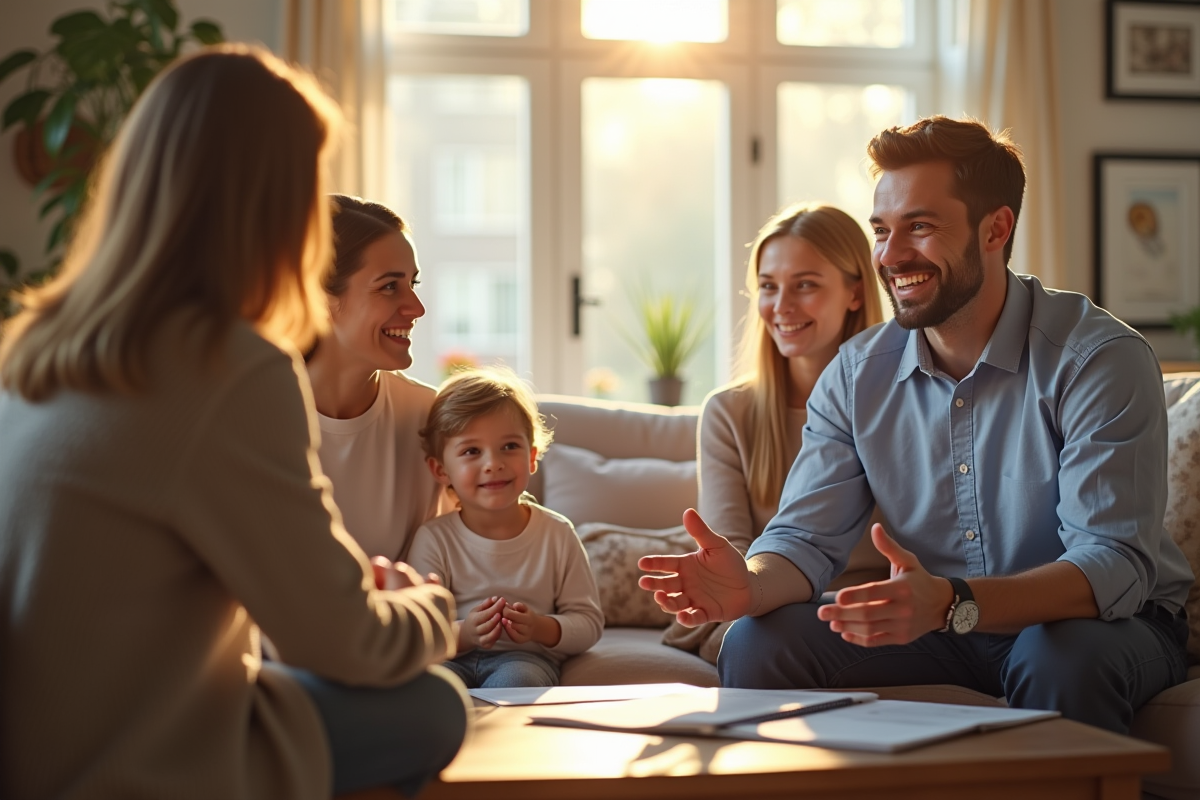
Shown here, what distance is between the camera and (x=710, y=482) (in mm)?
2639

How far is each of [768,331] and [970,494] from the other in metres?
0.75

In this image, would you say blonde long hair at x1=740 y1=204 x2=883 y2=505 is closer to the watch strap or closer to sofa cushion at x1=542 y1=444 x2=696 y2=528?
sofa cushion at x1=542 y1=444 x2=696 y2=528

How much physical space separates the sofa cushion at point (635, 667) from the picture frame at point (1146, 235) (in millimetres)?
3001

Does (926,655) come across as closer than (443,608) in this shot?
No

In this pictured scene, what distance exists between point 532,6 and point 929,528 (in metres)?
2.99

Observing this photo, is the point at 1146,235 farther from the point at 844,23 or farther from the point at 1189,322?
the point at 844,23

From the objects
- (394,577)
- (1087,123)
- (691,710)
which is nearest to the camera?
(394,577)

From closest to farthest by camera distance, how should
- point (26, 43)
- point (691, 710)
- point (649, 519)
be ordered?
1. point (691, 710)
2. point (649, 519)
3. point (26, 43)

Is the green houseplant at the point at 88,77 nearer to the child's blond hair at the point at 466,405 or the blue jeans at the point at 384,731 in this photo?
the child's blond hair at the point at 466,405

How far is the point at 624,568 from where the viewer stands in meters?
2.77

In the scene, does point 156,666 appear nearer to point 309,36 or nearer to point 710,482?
point 710,482

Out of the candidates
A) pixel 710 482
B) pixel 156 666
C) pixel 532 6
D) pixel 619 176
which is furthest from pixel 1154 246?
pixel 156 666

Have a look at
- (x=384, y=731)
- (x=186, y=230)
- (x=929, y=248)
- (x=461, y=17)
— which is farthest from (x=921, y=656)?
(x=461, y=17)

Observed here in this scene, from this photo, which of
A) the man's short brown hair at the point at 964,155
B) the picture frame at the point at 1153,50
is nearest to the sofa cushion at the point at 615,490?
the man's short brown hair at the point at 964,155
